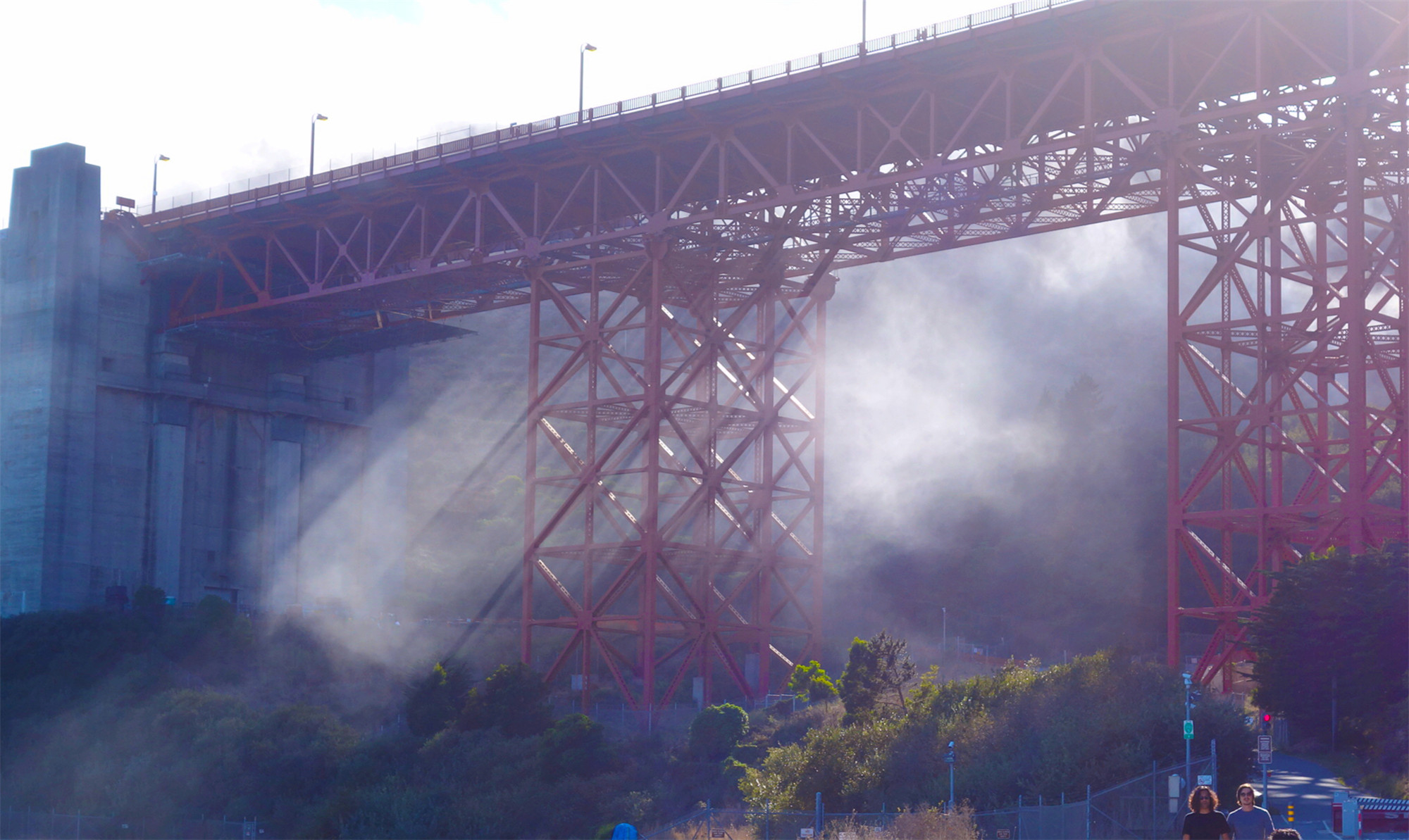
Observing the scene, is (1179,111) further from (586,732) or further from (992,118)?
(586,732)

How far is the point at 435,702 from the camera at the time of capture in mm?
56781

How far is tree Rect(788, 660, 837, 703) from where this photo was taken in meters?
55.5

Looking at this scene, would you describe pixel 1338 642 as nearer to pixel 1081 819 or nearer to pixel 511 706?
pixel 1081 819

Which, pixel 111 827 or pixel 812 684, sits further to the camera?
pixel 812 684

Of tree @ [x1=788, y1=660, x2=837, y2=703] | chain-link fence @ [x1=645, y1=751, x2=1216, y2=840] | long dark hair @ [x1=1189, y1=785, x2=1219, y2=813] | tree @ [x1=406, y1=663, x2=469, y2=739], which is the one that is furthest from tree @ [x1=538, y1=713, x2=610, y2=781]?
long dark hair @ [x1=1189, y1=785, x2=1219, y2=813]

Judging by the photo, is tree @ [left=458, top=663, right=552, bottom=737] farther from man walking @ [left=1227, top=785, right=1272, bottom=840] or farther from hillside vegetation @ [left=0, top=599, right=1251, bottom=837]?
man walking @ [left=1227, top=785, right=1272, bottom=840]

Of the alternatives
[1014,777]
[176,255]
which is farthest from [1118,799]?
[176,255]

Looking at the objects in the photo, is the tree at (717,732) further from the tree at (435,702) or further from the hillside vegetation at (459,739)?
the tree at (435,702)

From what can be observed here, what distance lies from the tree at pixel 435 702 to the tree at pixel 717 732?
10705mm

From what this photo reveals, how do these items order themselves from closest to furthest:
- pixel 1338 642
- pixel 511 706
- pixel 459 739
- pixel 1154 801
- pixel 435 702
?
1. pixel 1154 801
2. pixel 1338 642
3. pixel 459 739
4. pixel 511 706
5. pixel 435 702

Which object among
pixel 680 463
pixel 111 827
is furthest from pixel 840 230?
pixel 111 827

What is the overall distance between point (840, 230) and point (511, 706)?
20.4 metres

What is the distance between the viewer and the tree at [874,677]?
47344mm

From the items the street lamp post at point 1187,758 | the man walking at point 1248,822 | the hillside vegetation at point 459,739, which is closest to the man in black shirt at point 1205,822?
the man walking at point 1248,822
